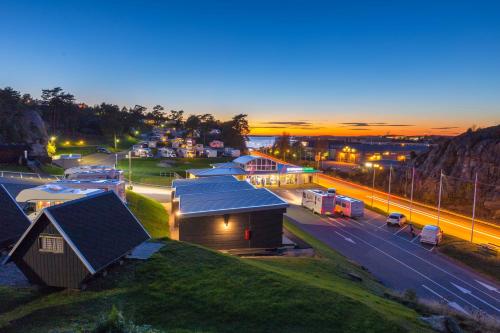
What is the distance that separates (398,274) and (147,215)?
68.2 feet

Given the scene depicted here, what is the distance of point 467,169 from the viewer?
61.1m

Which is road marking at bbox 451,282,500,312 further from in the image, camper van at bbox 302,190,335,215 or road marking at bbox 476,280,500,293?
camper van at bbox 302,190,335,215

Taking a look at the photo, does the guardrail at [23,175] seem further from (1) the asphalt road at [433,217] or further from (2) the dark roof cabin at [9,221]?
(1) the asphalt road at [433,217]

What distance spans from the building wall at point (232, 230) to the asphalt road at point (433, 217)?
75.0ft

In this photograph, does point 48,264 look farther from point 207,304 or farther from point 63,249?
point 207,304

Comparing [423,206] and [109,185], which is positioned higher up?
[109,185]

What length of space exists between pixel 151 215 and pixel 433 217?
33833mm

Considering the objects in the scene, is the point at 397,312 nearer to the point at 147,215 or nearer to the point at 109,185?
the point at 147,215

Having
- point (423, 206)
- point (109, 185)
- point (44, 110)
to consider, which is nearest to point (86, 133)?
point (44, 110)

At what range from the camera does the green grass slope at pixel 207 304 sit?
1162 centimetres

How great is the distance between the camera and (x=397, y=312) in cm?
1445

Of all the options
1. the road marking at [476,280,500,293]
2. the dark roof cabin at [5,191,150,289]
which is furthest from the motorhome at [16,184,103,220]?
the road marking at [476,280,500,293]

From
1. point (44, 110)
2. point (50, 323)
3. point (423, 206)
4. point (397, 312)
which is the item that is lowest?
point (423, 206)

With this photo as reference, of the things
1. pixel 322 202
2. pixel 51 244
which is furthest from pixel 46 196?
pixel 322 202
